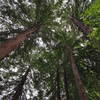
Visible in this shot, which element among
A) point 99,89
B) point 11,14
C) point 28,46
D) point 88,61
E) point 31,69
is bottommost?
point 99,89

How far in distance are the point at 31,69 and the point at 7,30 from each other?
334cm

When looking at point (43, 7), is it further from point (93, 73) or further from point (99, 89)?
point (99, 89)

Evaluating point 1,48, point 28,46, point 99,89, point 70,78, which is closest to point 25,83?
point 28,46

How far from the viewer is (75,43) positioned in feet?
28.1

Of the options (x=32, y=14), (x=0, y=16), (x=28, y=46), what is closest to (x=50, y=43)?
(x=28, y=46)

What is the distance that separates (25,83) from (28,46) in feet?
8.89

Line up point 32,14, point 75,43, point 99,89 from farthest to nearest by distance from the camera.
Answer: point 32,14, point 75,43, point 99,89

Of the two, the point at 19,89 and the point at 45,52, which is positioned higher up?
the point at 45,52

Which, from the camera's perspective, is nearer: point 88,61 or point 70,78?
point 88,61

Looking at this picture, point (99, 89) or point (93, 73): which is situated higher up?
point (93, 73)

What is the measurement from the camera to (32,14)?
981 centimetres

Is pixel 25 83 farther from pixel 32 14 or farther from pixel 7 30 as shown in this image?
pixel 32 14

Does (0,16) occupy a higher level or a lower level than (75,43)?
higher

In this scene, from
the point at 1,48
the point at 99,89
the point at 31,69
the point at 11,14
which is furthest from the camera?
the point at 31,69
